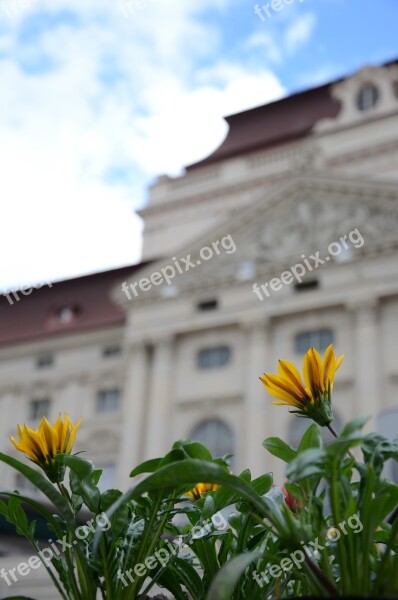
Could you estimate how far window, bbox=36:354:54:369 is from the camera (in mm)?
32469

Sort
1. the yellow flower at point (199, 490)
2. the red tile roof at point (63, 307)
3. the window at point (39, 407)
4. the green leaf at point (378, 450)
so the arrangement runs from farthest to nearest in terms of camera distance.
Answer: the red tile roof at point (63, 307) → the window at point (39, 407) → the yellow flower at point (199, 490) → the green leaf at point (378, 450)

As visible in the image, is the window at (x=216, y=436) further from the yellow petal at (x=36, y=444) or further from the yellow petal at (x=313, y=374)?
the yellow petal at (x=313, y=374)

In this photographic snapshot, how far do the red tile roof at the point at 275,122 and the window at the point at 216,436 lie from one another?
47.2 feet

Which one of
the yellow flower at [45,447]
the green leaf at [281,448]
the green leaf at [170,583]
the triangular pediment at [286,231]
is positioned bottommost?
the green leaf at [170,583]

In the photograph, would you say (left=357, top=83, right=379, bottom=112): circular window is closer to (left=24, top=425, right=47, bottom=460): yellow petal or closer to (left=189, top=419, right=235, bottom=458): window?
(left=189, top=419, right=235, bottom=458): window

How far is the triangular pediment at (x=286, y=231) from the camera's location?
2530cm

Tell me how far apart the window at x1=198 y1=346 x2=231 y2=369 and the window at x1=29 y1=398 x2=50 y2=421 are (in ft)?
28.4

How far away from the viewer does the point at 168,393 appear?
87.8ft

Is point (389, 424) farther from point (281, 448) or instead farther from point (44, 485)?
point (44, 485)

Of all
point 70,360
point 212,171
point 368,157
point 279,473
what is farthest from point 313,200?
point 70,360

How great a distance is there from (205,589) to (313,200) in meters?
25.3

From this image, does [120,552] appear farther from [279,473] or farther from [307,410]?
[279,473]

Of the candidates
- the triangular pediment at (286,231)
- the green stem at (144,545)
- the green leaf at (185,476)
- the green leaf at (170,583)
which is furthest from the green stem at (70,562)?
the triangular pediment at (286,231)

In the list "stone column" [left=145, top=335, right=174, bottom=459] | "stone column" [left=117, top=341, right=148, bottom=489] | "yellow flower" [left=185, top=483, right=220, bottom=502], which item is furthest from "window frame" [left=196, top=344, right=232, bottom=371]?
"yellow flower" [left=185, top=483, right=220, bottom=502]
